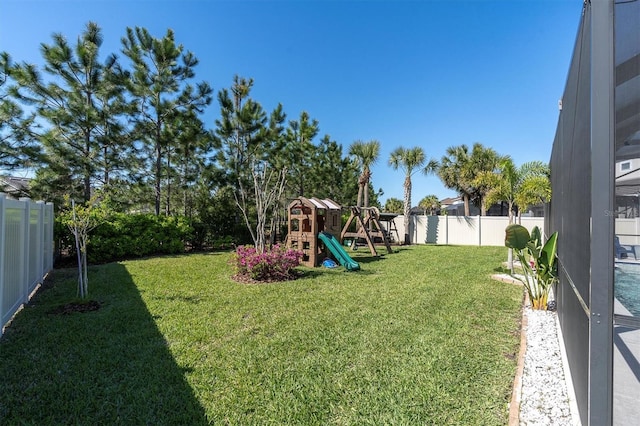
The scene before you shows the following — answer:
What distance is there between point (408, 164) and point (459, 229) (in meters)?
4.33

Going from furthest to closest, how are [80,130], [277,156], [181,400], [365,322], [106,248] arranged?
[277,156]
[80,130]
[106,248]
[365,322]
[181,400]

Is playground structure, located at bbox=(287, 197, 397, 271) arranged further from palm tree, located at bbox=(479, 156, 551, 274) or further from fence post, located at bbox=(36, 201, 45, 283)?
fence post, located at bbox=(36, 201, 45, 283)

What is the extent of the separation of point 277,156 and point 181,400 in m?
13.5

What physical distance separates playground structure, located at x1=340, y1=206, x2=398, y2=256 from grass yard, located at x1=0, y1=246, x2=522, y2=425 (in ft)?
18.3

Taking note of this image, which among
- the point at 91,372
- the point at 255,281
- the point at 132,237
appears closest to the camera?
the point at 91,372

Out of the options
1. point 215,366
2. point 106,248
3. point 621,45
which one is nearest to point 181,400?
point 215,366

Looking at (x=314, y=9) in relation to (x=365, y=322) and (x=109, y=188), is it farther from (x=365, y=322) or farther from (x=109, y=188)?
(x=109, y=188)

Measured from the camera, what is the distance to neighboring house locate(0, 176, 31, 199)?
9.08 m

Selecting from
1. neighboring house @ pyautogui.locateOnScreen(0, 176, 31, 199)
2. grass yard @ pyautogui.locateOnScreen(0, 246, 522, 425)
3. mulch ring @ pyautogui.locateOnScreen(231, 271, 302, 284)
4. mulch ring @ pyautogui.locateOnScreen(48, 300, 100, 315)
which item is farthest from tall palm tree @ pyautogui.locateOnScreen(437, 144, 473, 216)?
neighboring house @ pyautogui.locateOnScreen(0, 176, 31, 199)

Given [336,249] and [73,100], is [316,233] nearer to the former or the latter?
[336,249]

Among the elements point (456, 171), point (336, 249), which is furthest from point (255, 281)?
point (456, 171)

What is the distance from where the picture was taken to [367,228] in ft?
41.9

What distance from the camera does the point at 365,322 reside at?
155 inches

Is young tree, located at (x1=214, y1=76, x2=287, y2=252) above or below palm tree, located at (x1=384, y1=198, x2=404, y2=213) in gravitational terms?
above
